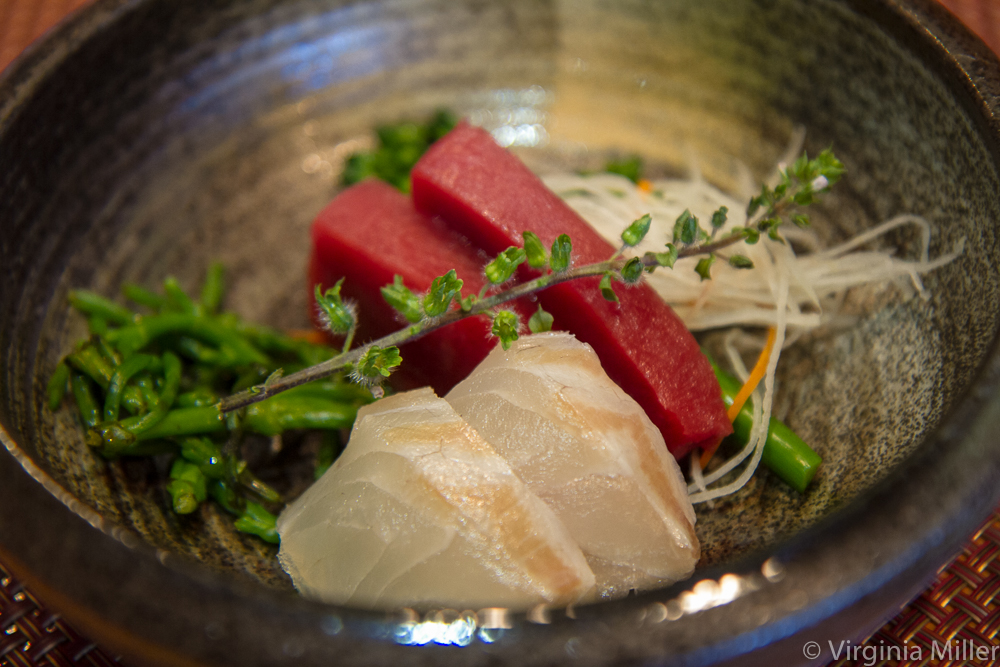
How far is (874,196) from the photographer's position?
1966 millimetres

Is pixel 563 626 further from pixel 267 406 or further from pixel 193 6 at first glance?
pixel 193 6

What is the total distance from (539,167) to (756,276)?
0.95 metres

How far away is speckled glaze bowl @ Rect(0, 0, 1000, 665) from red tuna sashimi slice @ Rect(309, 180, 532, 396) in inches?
17.4

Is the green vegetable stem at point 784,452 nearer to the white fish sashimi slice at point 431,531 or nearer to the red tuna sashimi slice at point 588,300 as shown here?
the red tuna sashimi slice at point 588,300

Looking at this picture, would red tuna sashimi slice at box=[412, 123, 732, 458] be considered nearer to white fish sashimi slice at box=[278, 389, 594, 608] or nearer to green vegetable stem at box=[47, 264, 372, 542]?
white fish sashimi slice at box=[278, 389, 594, 608]

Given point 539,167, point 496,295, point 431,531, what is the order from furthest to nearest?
1. point 539,167
2. point 496,295
3. point 431,531

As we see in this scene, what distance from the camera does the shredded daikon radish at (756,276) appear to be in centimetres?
170

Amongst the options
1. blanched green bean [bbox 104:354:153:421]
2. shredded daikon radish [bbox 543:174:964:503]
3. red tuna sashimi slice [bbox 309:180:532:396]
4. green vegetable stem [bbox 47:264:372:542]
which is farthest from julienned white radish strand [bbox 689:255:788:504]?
blanched green bean [bbox 104:354:153:421]

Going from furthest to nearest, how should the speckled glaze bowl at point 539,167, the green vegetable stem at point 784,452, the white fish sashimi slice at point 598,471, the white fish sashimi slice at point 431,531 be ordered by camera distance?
the green vegetable stem at point 784,452 < the white fish sashimi slice at point 598,471 < the white fish sashimi slice at point 431,531 < the speckled glaze bowl at point 539,167

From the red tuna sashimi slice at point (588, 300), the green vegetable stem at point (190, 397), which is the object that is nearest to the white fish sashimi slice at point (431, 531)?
the green vegetable stem at point (190, 397)

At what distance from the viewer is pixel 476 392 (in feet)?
4.75

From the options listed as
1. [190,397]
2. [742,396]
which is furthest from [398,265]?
[742,396]

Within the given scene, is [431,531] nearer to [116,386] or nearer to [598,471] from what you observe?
[598,471]

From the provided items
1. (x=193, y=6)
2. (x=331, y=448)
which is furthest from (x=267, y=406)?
(x=193, y=6)
